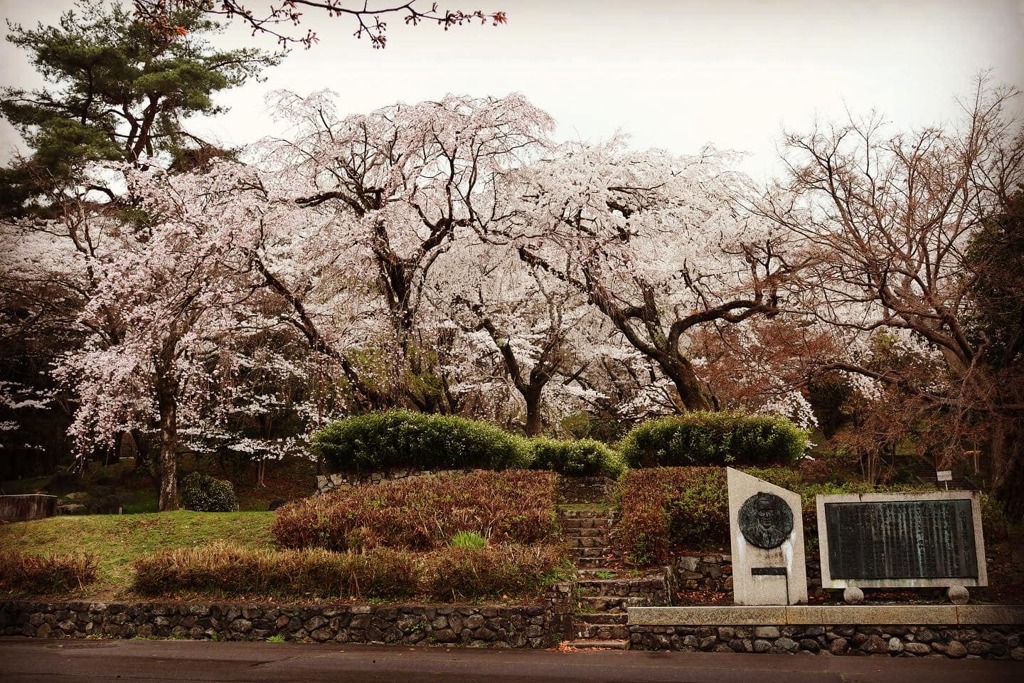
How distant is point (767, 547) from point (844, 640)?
→ 1268mm

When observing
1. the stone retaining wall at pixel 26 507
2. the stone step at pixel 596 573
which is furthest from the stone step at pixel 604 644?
the stone retaining wall at pixel 26 507

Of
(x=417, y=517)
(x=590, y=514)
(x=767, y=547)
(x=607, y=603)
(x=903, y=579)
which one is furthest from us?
(x=590, y=514)

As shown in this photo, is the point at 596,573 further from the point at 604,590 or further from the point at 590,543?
the point at 590,543

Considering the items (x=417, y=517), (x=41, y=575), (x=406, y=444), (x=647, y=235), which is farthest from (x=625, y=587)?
(x=647, y=235)

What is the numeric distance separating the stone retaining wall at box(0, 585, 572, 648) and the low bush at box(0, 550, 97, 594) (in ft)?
1.73

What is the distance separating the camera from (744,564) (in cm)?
884

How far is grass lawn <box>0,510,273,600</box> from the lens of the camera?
1152 cm

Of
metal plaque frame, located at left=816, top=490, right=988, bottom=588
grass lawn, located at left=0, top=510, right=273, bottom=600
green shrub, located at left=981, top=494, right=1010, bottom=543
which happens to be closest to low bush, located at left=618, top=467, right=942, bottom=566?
green shrub, located at left=981, top=494, right=1010, bottom=543

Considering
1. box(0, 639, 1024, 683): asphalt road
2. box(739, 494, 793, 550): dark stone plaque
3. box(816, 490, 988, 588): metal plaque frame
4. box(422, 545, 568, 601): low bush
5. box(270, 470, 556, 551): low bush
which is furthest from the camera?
box(270, 470, 556, 551): low bush

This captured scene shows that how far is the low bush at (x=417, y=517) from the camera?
10742mm

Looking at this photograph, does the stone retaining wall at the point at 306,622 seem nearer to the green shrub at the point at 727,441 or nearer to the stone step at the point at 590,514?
the stone step at the point at 590,514

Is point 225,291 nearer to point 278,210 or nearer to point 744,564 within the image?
point 278,210

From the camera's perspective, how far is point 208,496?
1809 centimetres

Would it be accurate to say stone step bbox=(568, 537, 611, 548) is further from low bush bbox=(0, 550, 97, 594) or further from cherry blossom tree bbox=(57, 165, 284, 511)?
cherry blossom tree bbox=(57, 165, 284, 511)
